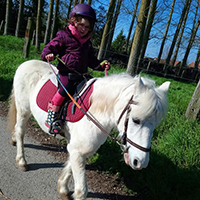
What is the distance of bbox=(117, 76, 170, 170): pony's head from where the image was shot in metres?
1.78

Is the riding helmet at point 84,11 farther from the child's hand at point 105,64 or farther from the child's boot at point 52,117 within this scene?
the child's boot at point 52,117

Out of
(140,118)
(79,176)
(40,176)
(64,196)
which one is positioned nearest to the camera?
(140,118)

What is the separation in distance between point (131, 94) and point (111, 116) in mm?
358

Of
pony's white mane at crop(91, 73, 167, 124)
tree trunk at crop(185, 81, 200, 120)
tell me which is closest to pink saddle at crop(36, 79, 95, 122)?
pony's white mane at crop(91, 73, 167, 124)

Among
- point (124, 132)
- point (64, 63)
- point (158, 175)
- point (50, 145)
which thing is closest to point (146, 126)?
point (124, 132)

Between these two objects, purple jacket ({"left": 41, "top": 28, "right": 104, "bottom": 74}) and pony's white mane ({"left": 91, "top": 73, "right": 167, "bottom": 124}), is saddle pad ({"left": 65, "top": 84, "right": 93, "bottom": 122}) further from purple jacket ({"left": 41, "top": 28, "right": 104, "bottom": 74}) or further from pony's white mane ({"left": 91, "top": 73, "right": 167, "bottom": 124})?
purple jacket ({"left": 41, "top": 28, "right": 104, "bottom": 74})

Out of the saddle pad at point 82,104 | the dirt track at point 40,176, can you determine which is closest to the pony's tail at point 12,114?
the dirt track at point 40,176

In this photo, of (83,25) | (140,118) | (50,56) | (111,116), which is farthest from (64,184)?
(83,25)

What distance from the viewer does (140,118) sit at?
1.78 metres

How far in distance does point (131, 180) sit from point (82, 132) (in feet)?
4.95

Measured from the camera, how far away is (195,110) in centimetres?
471

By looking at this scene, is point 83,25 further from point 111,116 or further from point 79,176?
point 79,176

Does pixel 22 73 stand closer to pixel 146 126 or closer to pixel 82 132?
pixel 82 132

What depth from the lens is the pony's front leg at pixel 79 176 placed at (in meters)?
2.33
